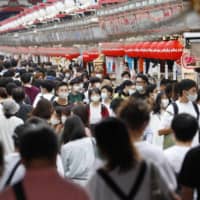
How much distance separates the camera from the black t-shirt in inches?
217

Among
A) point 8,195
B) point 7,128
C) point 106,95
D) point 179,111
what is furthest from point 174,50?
point 8,195

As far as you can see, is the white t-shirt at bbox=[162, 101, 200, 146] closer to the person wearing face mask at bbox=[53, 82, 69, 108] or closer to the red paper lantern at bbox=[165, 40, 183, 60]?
the person wearing face mask at bbox=[53, 82, 69, 108]

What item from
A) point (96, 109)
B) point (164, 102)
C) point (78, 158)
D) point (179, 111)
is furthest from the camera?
point (96, 109)

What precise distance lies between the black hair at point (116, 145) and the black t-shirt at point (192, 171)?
2.33 feet

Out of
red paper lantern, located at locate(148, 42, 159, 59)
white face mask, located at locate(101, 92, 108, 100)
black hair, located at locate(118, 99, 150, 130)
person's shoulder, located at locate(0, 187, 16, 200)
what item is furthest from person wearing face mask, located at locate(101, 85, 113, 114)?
red paper lantern, located at locate(148, 42, 159, 59)

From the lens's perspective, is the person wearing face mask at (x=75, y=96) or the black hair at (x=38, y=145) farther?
the person wearing face mask at (x=75, y=96)

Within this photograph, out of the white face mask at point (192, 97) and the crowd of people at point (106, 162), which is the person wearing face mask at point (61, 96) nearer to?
the white face mask at point (192, 97)

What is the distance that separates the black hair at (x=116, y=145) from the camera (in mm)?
4895

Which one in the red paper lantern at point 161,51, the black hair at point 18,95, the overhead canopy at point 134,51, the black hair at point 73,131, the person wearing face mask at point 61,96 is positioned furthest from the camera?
the red paper lantern at point 161,51

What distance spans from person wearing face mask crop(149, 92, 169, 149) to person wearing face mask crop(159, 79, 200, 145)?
23 cm

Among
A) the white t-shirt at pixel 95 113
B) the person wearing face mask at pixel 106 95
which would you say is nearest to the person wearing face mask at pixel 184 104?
the white t-shirt at pixel 95 113

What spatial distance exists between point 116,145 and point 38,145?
1.59 feet

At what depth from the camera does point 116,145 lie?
4906mm

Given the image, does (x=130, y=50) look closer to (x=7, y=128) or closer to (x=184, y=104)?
(x=184, y=104)
